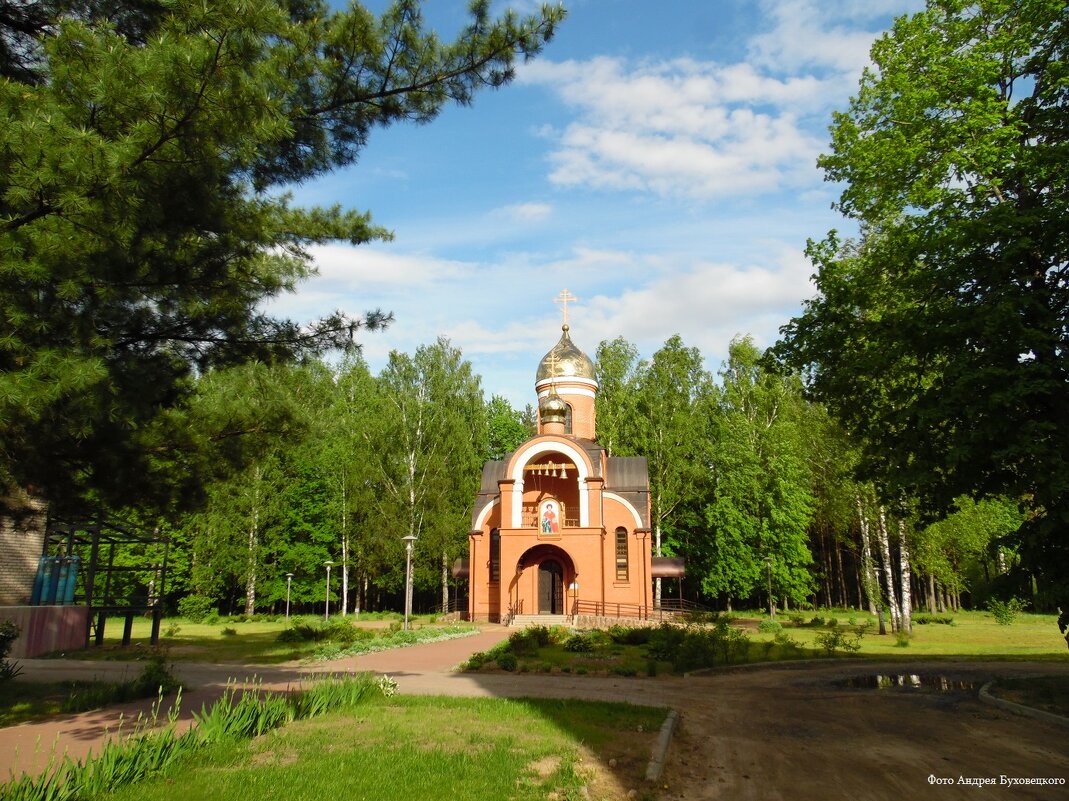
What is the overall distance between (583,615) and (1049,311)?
18.9 meters

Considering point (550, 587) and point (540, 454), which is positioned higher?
point (540, 454)

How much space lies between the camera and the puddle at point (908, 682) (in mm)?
11109

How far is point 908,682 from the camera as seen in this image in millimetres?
11820

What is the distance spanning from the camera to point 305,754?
6.07 metres

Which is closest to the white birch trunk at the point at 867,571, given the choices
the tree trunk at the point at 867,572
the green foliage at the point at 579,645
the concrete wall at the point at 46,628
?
the tree trunk at the point at 867,572

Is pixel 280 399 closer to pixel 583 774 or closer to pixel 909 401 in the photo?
pixel 583 774

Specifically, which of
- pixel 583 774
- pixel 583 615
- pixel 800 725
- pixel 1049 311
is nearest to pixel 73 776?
pixel 583 774

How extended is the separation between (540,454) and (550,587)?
5.23 metres

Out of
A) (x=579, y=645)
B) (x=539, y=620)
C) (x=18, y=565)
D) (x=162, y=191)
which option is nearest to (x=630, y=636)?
(x=579, y=645)

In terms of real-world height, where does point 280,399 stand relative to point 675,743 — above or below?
above

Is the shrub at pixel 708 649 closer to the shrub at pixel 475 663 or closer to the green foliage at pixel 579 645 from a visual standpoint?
the green foliage at pixel 579 645

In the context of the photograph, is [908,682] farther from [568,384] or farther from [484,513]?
[568,384]

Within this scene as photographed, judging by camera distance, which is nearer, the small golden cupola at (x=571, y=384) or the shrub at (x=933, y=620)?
the shrub at (x=933, y=620)

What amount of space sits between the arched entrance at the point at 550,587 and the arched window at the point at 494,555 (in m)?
1.91
